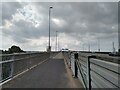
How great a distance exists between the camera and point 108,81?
5172 millimetres

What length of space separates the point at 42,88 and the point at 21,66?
24.9 feet

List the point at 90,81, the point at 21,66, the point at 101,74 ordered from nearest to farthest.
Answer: the point at 101,74
the point at 90,81
the point at 21,66

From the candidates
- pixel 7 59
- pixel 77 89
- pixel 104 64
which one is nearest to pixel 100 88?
pixel 104 64

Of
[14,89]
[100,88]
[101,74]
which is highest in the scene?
[101,74]

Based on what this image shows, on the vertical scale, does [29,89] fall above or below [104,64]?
below

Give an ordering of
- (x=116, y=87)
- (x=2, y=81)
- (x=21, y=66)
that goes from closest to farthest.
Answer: (x=116, y=87)
(x=2, y=81)
(x=21, y=66)

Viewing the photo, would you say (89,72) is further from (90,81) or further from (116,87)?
(116,87)

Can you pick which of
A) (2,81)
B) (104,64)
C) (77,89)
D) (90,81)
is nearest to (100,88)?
(104,64)

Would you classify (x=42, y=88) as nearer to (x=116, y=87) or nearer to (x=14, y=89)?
(x=14, y=89)

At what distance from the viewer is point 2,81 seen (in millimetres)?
11867

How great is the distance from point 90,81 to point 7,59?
6.46 metres

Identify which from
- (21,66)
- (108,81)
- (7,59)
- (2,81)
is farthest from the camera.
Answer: (21,66)

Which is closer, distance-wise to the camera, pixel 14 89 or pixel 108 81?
pixel 108 81

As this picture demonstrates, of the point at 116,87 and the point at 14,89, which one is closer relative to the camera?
the point at 116,87
